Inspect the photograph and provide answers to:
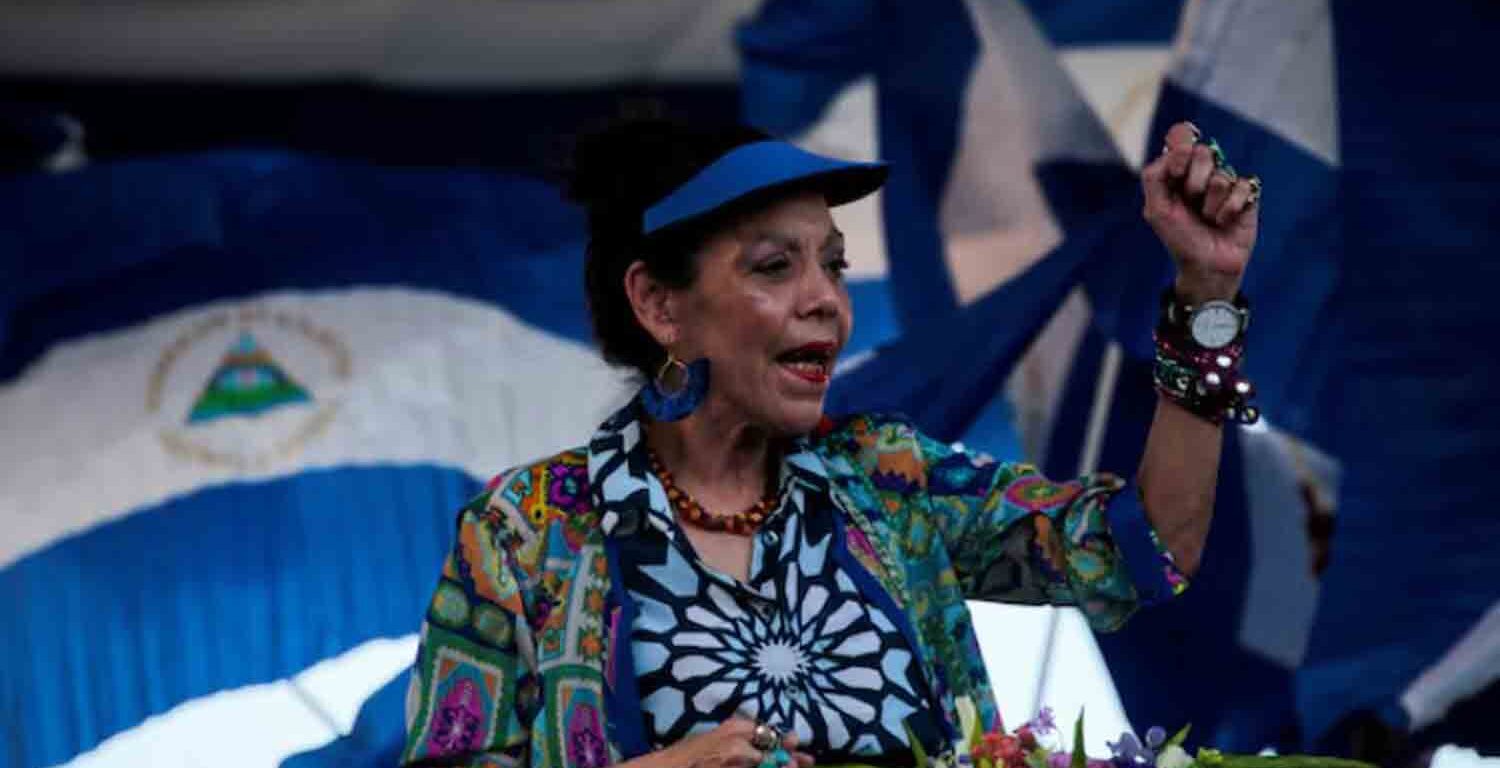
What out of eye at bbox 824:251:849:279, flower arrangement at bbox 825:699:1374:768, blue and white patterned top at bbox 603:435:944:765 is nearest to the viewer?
flower arrangement at bbox 825:699:1374:768

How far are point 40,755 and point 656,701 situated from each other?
2.12 metres

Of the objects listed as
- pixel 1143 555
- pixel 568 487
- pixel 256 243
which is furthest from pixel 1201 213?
pixel 256 243

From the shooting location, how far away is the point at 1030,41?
13.0 feet

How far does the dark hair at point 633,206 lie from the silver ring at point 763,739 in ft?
1.42

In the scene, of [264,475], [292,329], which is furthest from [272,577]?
[292,329]

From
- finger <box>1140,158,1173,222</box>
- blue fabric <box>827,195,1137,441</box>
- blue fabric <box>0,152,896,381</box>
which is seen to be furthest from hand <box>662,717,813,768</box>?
blue fabric <box>0,152,896,381</box>

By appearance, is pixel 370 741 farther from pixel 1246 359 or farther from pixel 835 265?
pixel 1246 359

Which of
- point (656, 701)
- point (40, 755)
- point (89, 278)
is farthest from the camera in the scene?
point (89, 278)

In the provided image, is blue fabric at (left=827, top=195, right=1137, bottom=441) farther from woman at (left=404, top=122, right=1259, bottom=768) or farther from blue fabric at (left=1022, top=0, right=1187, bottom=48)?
blue fabric at (left=1022, top=0, right=1187, bottom=48)

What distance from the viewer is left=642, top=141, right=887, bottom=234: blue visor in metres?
2.10

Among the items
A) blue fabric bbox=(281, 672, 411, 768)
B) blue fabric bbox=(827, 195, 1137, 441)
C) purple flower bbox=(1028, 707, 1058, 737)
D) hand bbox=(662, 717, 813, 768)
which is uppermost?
blue fabric bbox=(827, 195, 1137, 441)

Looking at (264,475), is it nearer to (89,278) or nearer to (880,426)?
(89,278)

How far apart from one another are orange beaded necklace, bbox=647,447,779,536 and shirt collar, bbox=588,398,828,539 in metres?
0.02

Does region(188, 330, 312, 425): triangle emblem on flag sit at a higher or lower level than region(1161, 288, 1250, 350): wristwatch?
lower
